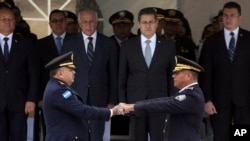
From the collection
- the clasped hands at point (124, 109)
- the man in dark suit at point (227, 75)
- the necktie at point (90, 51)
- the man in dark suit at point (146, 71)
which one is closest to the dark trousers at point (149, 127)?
the man in dark suit at point (146, 71)

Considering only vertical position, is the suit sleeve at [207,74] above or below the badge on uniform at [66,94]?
above

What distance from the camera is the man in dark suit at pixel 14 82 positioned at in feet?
29.8

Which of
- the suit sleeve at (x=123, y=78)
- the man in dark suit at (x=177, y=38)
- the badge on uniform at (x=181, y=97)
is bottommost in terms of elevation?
the badge on uniform at (x=181, y=97)

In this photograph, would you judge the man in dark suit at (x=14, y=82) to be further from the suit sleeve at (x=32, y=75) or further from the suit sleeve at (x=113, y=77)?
the suit sleeve at (x=113, y=77)

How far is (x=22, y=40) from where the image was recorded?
924cm

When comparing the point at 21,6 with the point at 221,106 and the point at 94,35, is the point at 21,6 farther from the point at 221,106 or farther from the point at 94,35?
the point at 221,106

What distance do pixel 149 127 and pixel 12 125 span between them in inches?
65.3

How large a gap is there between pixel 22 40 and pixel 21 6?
2.75 m

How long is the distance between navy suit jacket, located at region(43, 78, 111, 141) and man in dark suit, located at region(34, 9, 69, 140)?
2407mm

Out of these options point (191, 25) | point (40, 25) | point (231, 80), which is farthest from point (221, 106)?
point (40, 25)

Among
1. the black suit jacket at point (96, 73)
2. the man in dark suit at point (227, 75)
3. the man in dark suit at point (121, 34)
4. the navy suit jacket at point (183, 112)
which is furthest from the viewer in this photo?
the man in dark suit at point (121, 34)

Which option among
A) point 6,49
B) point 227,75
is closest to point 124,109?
point 227,75

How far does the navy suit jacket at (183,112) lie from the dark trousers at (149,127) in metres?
1.54

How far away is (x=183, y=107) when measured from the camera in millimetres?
6945
